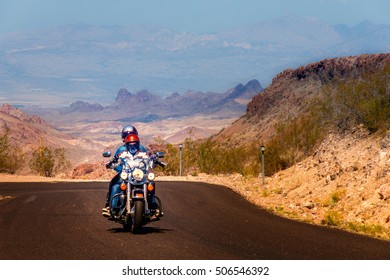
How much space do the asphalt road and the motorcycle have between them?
364mm

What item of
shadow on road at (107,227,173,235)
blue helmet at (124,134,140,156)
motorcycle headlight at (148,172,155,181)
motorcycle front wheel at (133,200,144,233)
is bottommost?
shadow on road at (107,227,173,235)

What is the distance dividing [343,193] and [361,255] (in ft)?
30.0

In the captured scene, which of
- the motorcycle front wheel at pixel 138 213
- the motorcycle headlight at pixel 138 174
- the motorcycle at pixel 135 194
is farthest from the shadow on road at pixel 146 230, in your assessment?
the motorcycle headlight at pixel 138 174

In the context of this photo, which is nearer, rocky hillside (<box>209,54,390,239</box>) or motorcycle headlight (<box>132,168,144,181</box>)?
motorcycle headlight (<box>132,168,144,181</box>)

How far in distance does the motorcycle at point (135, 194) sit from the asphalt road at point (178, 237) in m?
0.36

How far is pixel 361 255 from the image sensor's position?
12.4m

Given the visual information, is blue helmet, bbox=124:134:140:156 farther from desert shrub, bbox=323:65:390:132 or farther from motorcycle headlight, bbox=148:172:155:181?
desert shrub, bbox=323:65:390:132

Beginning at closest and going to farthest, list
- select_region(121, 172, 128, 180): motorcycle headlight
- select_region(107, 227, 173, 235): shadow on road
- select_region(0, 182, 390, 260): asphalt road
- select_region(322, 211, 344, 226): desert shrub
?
select_region(0, 182, 390, 260): asphalt road → select_region(121, 172, 128, 180): motorcycle headlight → select_region(107, 227, 173, 235): shadow on road → select_region(322, 211, 344, 226): desert shrub

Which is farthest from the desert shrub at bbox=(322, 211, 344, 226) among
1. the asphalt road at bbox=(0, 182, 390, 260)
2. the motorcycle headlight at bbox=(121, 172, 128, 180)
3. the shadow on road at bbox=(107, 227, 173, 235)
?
the motorcycle headlight at bbox=(121, 172, 128, 180)

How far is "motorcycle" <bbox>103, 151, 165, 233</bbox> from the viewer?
584 inches

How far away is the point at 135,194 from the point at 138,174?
0.42 metres

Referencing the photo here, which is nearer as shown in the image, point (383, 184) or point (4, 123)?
point (383, 184)
